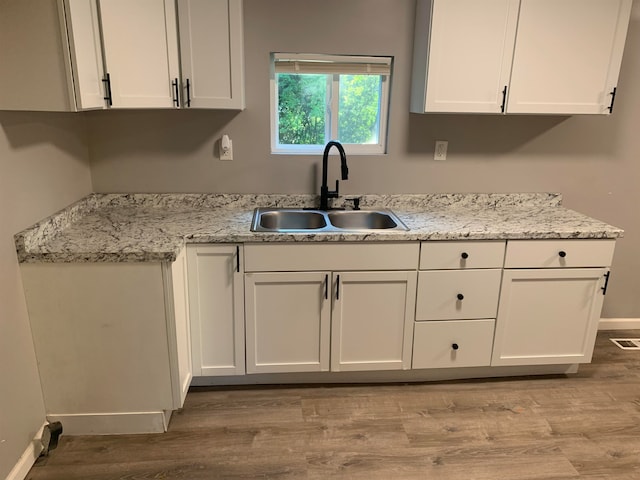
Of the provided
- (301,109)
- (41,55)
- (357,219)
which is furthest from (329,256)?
(41,55)

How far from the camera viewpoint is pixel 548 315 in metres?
2.51

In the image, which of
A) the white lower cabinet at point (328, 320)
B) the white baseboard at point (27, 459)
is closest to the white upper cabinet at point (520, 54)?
the white lower cabinet at point (328, 320)

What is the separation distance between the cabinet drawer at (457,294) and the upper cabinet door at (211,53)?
129 centimetres

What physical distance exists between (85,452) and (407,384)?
5.17 feet

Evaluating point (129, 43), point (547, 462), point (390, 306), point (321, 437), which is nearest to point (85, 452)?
point (321, 437)

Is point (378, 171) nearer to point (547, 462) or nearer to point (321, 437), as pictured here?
point (321, 437)

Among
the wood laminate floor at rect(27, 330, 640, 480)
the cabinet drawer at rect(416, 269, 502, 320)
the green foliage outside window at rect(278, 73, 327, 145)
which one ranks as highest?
the green foliage outside window at rect(278, 73, 327, 145)

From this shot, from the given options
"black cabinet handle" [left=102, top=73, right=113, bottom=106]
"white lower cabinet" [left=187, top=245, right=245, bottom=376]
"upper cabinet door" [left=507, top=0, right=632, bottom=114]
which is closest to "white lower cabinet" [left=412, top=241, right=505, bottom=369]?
"upper cabinet door" [left=507, top=0, right=632, bottom=114]

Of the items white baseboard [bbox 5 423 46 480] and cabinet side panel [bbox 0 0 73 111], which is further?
white baseboard [bbox 5 423 46 480]

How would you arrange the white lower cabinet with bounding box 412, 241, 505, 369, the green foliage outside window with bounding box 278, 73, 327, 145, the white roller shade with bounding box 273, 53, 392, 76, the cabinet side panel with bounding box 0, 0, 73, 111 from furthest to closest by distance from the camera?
the green foliage outside window with bounding box 278, 73, 327, 145, the white roller shade with bounding box 273, 53, 392, 76, the white lower cabinet with bounding box 412, 241, 505, 369, the cabinet side panel with bounding box 0, 0, 73, 111

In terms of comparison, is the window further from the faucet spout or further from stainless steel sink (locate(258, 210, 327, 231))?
stainless steel sink (locate(258, 210, 327, 231))

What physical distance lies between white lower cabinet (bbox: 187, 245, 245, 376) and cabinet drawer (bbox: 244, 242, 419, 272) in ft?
0.33

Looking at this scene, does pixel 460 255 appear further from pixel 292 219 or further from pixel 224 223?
pixel 224 223

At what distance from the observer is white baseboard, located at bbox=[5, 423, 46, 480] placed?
1.87 m
